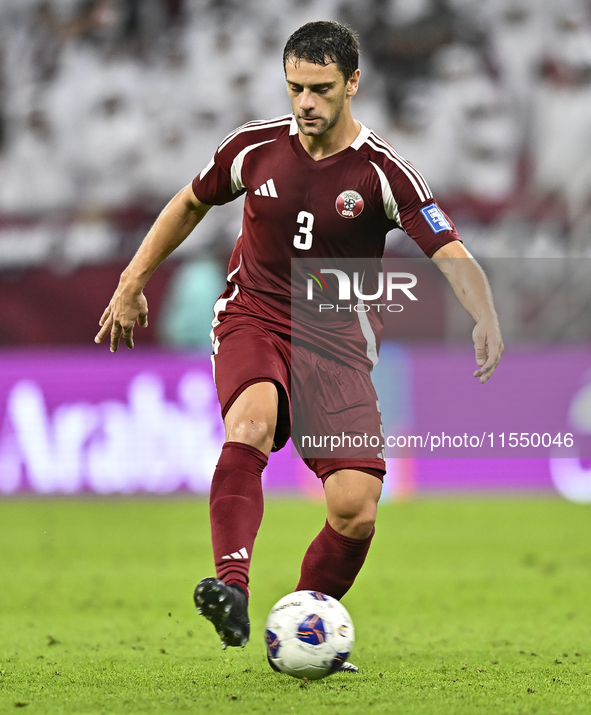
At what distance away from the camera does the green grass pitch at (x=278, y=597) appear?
364cm

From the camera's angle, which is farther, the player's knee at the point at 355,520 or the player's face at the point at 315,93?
A: the player's knee at the point at 355,520

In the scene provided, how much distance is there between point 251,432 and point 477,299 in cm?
91

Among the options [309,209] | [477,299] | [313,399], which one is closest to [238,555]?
[313,399]

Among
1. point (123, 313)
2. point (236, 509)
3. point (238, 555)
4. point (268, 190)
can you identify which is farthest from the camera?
point (123, 313)

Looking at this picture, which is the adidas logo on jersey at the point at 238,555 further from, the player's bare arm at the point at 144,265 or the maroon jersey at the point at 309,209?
the player's bare arm at the point at 144,265

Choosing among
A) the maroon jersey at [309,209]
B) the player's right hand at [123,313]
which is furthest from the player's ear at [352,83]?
the player's right hand at [123,313]

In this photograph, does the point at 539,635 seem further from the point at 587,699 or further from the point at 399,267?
the point at 399,267

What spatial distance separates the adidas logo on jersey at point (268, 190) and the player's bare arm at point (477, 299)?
0.63 meters

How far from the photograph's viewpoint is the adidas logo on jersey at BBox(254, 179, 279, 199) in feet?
13.4

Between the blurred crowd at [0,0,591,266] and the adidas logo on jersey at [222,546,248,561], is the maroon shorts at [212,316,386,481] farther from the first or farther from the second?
the blurred crowd at [0,0,591,266]

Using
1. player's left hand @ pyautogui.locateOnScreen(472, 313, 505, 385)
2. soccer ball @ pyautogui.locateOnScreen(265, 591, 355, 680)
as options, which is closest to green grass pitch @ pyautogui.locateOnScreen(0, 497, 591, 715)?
soccer ball @ pyautogui.locateOnScreen(265, 591, 355, 680)

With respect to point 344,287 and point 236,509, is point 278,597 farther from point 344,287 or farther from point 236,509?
point 236,509

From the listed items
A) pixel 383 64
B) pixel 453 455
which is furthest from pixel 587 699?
pixel 383 64

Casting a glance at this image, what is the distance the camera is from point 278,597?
638cm
